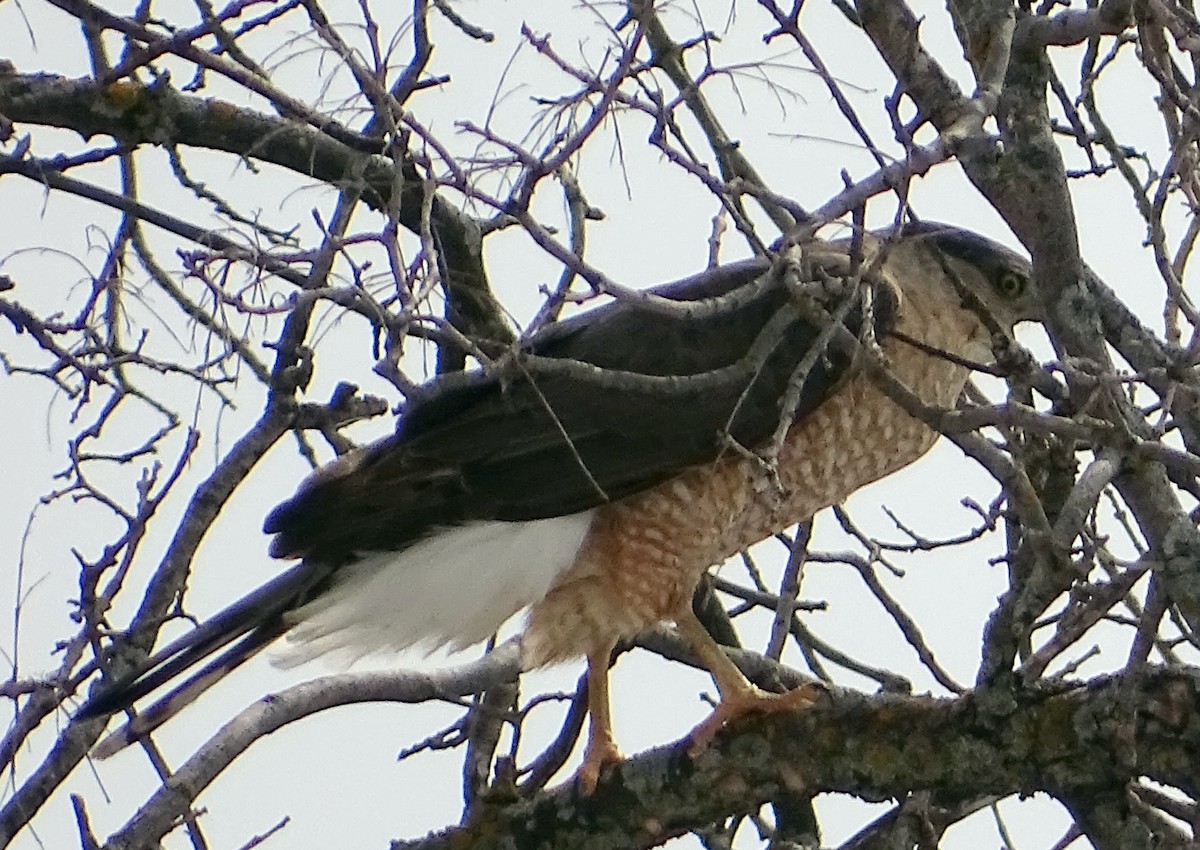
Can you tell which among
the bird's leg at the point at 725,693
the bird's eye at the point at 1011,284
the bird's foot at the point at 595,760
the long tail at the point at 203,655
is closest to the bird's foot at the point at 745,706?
the bird's leg at the point at 725,693

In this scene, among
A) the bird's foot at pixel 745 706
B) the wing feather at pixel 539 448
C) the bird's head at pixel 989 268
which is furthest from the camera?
the bird's head at pixel 989 268

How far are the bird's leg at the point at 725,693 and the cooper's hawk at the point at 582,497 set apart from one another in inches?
0.4

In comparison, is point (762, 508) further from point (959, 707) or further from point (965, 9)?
point (965, 9)

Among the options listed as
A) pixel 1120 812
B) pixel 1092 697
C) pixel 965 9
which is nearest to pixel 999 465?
pixel 1092 697

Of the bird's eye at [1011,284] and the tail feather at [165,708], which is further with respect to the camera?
the bird's eye at [1011,284]

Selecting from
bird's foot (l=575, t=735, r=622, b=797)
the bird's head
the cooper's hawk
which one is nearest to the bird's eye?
the bird's head

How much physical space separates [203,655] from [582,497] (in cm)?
83

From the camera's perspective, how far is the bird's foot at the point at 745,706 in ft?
9.84

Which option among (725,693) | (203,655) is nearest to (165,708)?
(203,655)

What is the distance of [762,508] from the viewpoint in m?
3.39

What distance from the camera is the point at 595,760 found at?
3223 mm

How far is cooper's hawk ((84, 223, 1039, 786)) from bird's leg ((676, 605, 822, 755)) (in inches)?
0.4

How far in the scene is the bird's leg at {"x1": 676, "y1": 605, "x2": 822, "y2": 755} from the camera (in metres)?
3.06

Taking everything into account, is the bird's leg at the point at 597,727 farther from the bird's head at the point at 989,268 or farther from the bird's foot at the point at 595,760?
the bird's head at the point at 989,268
